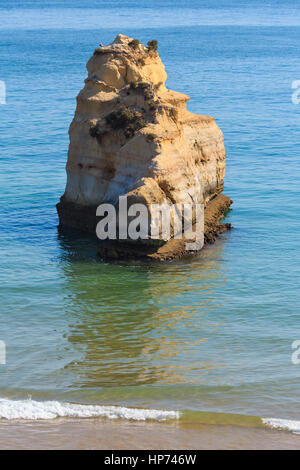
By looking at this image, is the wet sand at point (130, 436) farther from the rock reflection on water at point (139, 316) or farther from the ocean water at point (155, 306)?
the rock reflection on water at point (139, 316)

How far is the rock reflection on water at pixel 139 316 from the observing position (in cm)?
2630

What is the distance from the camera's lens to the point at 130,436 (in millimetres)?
21125

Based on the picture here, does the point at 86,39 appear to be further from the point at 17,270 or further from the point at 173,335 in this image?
the point at 173,335

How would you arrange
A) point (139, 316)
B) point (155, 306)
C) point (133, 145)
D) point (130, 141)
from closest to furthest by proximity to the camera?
point (139, 316), point (155, 306), point (133, 145), point (130, 141)

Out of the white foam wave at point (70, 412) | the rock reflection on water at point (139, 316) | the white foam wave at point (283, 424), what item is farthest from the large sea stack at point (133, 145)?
the white foam wave at point (283, 424)

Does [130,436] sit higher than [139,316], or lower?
lower

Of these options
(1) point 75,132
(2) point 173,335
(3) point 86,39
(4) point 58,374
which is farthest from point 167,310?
(3) point 86,39

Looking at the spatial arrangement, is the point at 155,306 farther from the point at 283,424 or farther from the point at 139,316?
the point at 283,424

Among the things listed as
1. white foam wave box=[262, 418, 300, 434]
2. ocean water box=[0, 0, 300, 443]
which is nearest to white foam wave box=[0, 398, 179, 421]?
ocean water box=[0, 0, 300, 443]

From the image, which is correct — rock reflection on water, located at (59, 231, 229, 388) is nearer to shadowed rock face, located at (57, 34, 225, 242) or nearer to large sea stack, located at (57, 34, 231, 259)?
large sea stack, located at (57, 34, 231, 259)

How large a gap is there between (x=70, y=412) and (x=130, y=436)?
2.63 metres

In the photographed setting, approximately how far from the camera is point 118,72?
1594 inches

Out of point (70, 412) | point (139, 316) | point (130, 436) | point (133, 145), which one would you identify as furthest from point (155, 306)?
point (130, 436)

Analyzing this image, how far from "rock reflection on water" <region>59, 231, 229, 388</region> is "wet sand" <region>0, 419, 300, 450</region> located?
328cm
